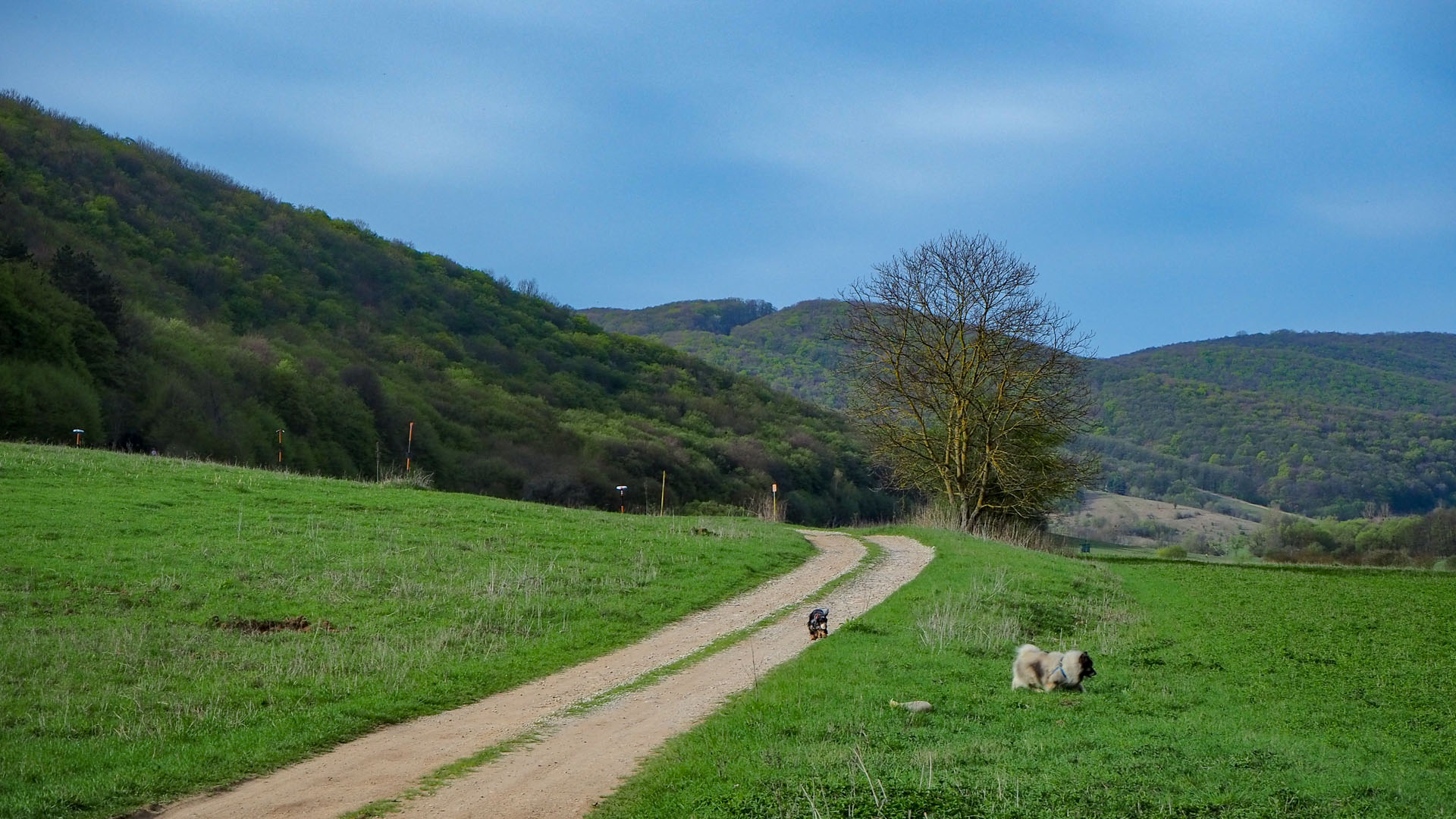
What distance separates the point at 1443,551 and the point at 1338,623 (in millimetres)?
36889

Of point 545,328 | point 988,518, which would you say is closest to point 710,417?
point 545,328

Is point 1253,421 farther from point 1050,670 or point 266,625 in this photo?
point 266,625

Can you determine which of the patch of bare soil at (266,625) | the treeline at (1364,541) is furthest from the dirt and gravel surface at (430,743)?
the treeline at (1364,541)

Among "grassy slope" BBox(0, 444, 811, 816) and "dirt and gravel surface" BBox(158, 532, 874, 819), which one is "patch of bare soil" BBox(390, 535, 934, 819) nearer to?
"dirt and gravel surface" BBox(158, 532, 874, 819)

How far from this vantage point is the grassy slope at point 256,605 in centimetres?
852

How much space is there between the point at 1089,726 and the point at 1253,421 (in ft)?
440

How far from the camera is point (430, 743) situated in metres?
8.96

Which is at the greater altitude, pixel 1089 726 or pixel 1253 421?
pixel 1253 421

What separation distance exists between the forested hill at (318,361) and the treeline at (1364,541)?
29.5 metres

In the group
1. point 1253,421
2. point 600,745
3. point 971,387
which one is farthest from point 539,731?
point 1253,421

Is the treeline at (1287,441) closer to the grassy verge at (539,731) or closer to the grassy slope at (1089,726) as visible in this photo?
the grassy slope at (1089,726)

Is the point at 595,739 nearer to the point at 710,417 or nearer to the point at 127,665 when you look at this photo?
the point at 127,665

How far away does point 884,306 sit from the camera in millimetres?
36219

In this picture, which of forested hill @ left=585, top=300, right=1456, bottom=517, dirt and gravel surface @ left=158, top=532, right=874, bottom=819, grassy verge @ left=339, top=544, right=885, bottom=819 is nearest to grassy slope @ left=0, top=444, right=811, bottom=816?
dirt and gravel surface @ left=158, top=532, right=874, bottom=819
